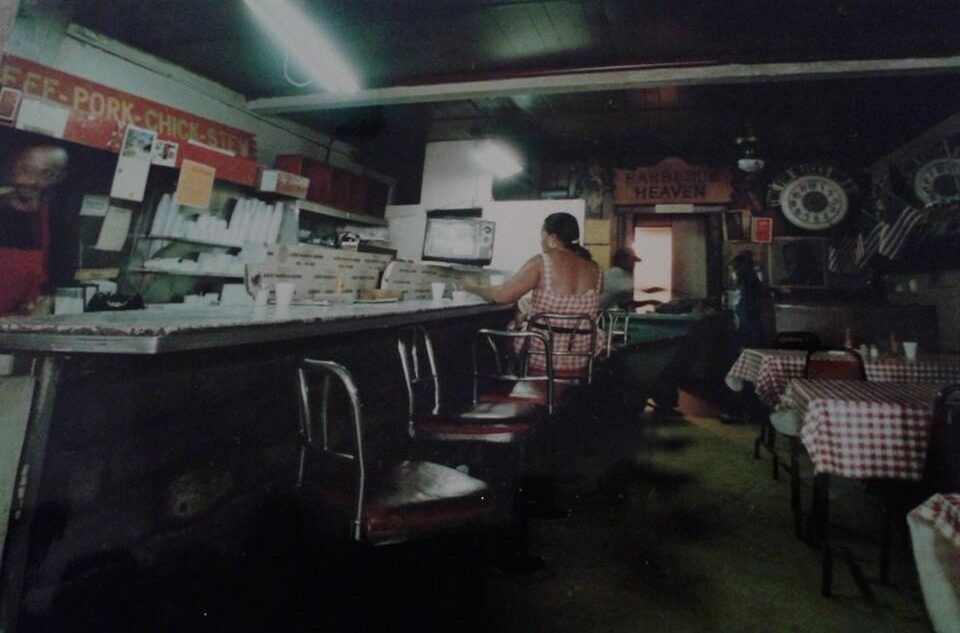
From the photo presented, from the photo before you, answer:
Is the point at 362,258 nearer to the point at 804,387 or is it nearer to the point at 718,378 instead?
the point at 804,387

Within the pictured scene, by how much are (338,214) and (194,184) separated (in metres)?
2.13

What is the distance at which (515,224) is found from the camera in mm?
6703

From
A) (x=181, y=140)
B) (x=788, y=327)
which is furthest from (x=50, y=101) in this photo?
(x=788, y=327)

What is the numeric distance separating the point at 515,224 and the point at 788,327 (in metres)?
3.53

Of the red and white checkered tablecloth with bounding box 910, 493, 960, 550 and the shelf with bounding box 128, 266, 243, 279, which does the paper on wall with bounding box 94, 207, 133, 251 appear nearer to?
the shelf with bounding box 128, 266, 243, 279

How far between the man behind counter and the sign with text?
22.8ft

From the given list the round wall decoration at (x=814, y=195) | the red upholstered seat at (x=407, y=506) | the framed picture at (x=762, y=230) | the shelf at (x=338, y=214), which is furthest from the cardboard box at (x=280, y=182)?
the round wall decoration at (x=814, y=195)

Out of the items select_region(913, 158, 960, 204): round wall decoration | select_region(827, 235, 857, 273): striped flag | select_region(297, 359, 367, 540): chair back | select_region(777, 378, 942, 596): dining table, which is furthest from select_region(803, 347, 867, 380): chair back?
select_region(827, 235, 857, 273): striped flag

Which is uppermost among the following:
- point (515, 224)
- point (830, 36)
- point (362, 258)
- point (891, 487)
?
point (830, 36)

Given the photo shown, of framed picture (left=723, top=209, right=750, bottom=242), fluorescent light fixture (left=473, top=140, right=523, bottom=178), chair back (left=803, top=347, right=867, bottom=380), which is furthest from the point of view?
framed picture (left=723, top=209, right=750, bottom=242)

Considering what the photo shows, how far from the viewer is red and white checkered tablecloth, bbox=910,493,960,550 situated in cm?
136

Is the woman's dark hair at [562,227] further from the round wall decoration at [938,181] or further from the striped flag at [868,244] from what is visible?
the striped flag at [868,244]

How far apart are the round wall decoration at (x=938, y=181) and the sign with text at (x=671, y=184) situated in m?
2.17

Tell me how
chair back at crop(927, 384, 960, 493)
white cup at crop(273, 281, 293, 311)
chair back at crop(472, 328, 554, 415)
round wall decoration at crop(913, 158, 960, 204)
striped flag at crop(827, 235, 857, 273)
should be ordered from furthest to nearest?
striped flag at crop(827, 235, 857, 273)
round wall decoration at crop(913, 158, 960, 204)
chair back at crop(472, 328, 554, 415)
white cup at crop(273, 281, 293, 311)
chair back at crop(927, 384, 960, 493)
